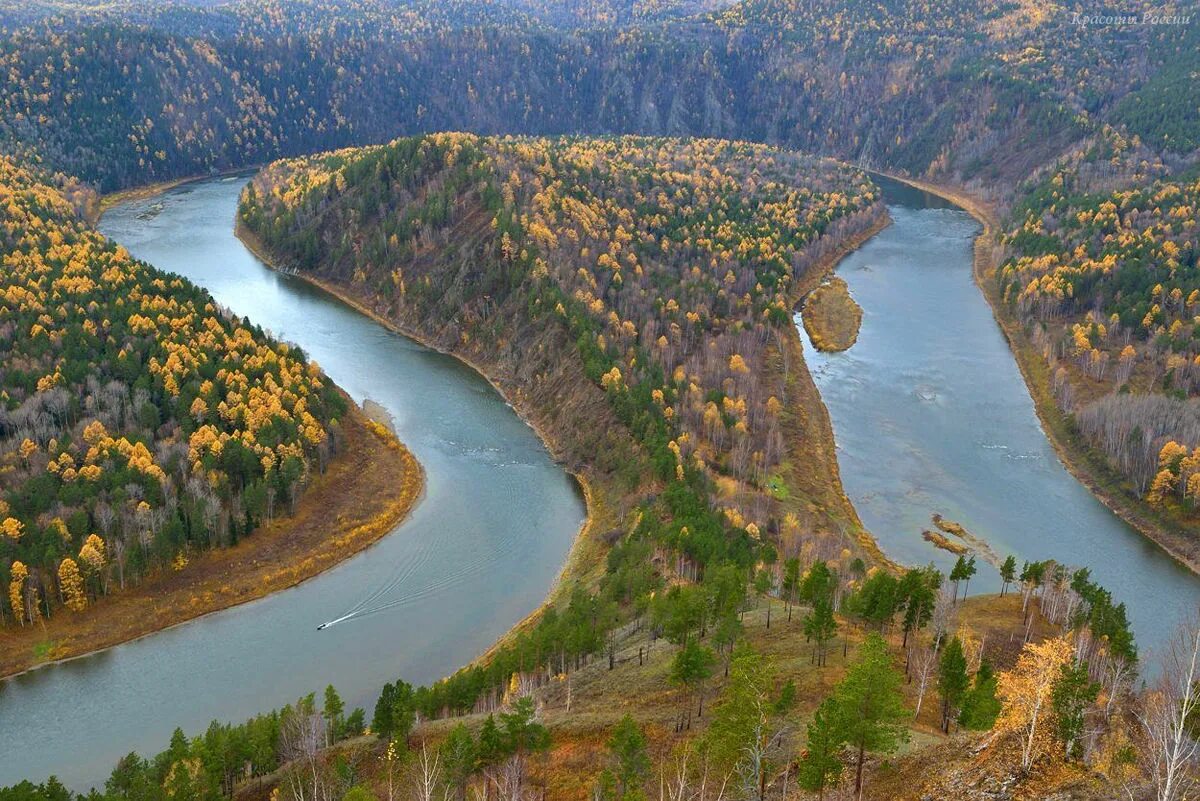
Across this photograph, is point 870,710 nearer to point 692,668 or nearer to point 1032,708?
point 1032,708

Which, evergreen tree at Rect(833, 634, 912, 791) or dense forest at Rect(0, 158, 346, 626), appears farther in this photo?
dense forest at Rect(0, 158, 346, 626)

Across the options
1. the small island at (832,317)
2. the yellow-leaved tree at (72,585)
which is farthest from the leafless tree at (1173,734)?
the small island at (832,317)

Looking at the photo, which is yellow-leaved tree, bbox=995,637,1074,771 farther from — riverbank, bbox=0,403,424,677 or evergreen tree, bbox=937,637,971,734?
riverbank, bbox=0,403,424,677

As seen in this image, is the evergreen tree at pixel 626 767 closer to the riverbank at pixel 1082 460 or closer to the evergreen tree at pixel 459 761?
the evergreen tree at pixel 459 761

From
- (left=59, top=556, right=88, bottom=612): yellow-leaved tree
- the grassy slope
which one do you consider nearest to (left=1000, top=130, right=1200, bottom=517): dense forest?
the grassy slope

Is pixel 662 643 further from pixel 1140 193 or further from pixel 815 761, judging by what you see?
pixel 1140 193

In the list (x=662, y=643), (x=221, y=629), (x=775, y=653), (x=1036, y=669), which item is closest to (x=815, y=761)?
(x=1036, y=669)

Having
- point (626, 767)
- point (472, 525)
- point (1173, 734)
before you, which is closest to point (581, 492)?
point (472, 525)
